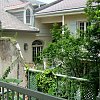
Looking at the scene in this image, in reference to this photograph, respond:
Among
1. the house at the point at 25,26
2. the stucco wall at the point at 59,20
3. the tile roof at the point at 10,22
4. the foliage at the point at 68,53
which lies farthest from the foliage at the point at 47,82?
the house at the point at 25,26

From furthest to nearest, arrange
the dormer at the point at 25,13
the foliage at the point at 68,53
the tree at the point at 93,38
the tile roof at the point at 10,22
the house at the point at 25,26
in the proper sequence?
1. the dormer at the point at 25,13
2. the house at the point at 25,26
3. the tile roof at the point at 10,22
4. the foliage at the point at 68,53
5. the tree at the point at 93,38

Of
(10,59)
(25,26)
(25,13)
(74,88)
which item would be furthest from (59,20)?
(74,88)

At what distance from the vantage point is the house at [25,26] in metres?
14.2

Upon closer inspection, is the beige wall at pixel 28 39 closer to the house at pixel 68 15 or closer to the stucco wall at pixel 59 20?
the stucco wall at pixel 59 20

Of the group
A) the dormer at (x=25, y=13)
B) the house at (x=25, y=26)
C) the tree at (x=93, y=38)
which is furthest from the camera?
the dormer at (x=25, y=13)

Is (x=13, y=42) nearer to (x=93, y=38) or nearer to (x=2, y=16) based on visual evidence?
(x=93, y=38)

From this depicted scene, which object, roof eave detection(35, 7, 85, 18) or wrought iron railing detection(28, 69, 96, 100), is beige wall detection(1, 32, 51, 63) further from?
wrought iron railing detection(28, 69, 96, 100)

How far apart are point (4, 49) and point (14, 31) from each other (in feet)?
13.6

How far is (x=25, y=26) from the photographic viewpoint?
47.4 ft

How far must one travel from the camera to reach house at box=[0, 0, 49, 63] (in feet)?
46.5

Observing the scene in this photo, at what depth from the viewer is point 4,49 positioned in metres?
9.48

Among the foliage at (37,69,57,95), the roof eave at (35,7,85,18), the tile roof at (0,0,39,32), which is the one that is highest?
the roof eave at (35,7,85,18)

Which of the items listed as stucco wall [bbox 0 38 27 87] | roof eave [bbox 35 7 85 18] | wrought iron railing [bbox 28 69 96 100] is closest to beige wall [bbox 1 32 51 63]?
roof eave [bbox 35 7 85 18]

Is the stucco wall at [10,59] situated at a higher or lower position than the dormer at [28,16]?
lower
